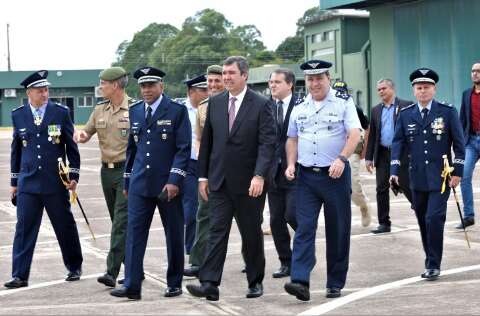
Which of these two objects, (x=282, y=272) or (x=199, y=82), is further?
(x=199, y=82)

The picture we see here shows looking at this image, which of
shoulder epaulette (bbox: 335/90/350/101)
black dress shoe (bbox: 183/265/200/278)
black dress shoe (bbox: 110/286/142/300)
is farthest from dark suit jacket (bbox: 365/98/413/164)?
black dress shoe (bbox: 110/286/142/300)

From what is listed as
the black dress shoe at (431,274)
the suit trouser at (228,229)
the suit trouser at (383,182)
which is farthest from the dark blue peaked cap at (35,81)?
the suit trouser at (383,182)

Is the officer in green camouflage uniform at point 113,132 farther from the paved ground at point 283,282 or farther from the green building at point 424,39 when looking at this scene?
the green building at point 424,39

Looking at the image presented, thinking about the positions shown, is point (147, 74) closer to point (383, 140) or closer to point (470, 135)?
point (383, 140)

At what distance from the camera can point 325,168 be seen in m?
8.69

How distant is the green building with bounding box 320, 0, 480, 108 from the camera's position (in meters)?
46.0

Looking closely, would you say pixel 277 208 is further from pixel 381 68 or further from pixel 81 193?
pixel 381 68

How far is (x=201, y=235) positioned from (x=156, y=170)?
137 cm

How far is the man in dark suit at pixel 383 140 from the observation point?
42.7ft

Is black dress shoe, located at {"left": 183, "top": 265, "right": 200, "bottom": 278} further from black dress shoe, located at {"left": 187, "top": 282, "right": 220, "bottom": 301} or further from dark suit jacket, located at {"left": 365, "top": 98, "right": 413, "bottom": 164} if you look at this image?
dark suit jacket, located at {"left": 365, "top": 98, "right": 413, "bottom": 164}

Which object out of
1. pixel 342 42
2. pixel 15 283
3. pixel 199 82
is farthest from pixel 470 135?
pixel 342 42

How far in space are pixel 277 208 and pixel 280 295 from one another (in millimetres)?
1451

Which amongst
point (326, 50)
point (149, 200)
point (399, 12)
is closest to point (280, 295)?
point (149, 200)

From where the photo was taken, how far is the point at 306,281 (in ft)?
27.6
